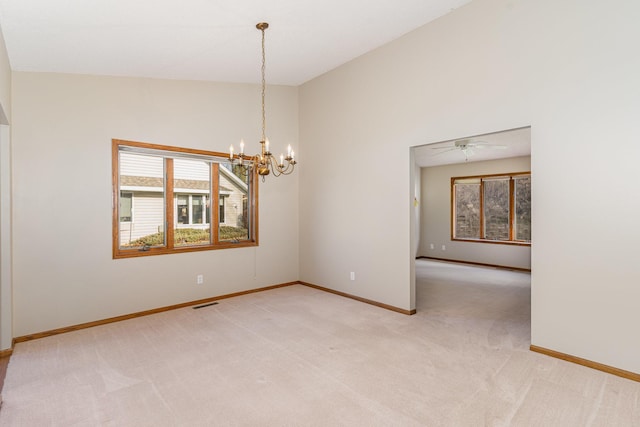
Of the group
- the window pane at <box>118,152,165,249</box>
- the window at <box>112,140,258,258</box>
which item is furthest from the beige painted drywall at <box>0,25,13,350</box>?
the window pane at <box>118,152,165,249</box>

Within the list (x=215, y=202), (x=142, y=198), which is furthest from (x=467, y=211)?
(x=142, y=198)

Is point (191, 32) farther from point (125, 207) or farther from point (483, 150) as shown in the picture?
point (483, 150)

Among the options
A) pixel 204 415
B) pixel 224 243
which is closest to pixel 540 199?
pixel 204 415

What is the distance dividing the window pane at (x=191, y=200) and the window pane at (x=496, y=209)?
667cm

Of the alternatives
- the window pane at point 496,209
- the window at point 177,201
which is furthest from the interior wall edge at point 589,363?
the window pane at point 496,209

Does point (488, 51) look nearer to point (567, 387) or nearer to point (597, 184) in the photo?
point (597, 184)

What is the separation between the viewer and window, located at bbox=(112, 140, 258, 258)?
4.12 metres

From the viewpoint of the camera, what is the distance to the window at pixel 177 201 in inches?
162

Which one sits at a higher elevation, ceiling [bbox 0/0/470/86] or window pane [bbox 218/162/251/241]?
ceiling [bbox 0/0/470/86]

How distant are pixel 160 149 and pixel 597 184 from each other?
474 cm

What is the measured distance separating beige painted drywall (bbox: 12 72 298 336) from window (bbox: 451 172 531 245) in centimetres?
623

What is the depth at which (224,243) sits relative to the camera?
503cm

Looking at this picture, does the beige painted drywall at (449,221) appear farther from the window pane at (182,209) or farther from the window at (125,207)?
the window at (125,207)

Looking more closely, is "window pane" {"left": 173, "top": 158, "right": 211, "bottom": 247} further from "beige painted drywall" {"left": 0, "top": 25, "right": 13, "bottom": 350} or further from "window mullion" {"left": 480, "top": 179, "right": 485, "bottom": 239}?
"window mullion" {"left": 480, "top": 179, "right": 485, "bottom": 239}
